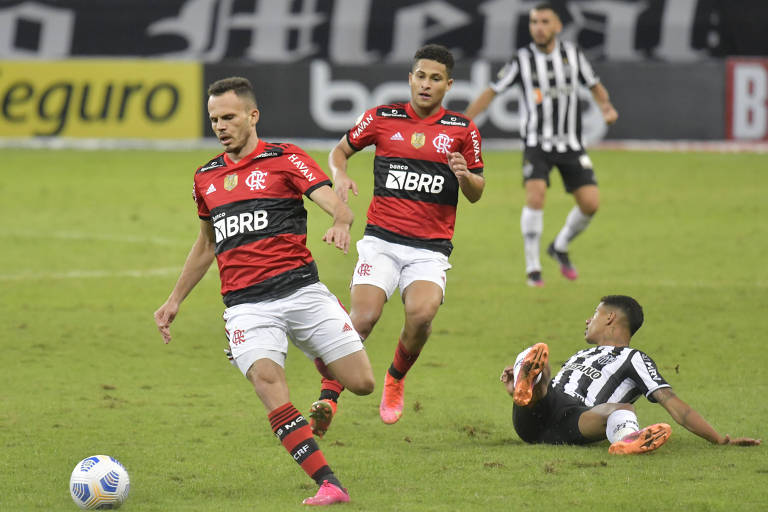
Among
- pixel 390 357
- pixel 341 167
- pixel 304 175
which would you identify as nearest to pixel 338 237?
pixel 304 175

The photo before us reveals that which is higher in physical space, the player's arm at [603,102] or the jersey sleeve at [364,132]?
the jersey sleeve at [364,132]

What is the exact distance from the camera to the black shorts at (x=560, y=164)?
13203mm

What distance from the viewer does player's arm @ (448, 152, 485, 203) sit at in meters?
7.69

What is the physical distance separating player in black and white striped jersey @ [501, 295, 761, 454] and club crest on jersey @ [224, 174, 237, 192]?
6.30 ft

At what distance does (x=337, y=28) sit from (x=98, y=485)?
2236 centimetres

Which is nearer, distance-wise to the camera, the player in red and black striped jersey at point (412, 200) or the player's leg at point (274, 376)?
the player's leg at point (274, 376)

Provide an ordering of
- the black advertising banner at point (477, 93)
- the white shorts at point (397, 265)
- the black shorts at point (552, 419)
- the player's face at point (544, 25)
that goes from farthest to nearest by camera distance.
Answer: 1. the black advertising banner at point (477, 93)
2. the player's face at point (544, 25)
3. the white shorts at point (397, 265)
4. the black shorts at point (552, 419)

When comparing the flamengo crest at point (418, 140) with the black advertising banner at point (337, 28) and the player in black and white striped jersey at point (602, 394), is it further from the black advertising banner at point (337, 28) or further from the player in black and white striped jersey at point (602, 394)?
the black advertising banner at point (337, 28)

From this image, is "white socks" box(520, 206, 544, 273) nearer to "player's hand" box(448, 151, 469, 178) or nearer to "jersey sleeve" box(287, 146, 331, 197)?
"player's hand" box(448, 151, 469, 178)

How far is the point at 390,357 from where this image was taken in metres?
10.4

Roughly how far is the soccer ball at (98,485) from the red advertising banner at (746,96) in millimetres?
19175

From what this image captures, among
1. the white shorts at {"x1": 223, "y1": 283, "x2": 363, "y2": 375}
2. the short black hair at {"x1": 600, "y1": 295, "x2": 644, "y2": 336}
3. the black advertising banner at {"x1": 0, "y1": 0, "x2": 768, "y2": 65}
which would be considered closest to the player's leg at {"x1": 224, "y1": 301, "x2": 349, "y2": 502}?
the white shorts at {"x1": 223, "y1": 283, "x2": 363, "y2": 375}

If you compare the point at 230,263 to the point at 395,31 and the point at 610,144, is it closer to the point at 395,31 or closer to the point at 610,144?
the point at 610,144

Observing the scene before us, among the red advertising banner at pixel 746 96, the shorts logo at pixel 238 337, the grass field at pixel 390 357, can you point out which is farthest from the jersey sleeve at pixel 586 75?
the red advertising banner at pixel 746 96
